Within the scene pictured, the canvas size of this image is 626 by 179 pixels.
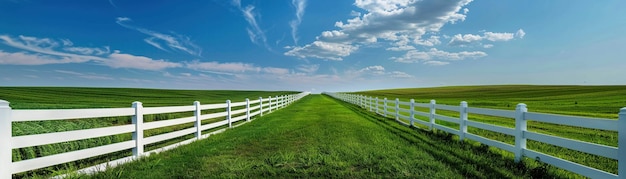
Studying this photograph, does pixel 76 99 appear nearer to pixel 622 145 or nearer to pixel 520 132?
pixel 520 132

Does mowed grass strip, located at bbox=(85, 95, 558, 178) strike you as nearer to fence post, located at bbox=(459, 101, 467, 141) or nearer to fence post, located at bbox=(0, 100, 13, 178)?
fence post, located at bbox=(459, 101, 467, 141)

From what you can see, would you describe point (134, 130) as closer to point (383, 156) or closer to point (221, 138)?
point (221, 138)

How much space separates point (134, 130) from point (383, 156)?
16.5 feet

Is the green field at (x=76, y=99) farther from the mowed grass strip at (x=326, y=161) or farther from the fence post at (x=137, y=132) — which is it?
the mowed grass strip at (x=326, y=161)

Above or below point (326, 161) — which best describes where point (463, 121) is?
above

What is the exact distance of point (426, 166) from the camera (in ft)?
20.4

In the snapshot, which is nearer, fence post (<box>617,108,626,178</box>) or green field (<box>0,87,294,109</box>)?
fence post (<box>617,108,626,178</box>)

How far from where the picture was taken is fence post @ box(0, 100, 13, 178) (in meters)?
4.92

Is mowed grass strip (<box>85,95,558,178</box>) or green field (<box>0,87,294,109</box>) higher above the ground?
green field (<box>0,87,294,109</box>)

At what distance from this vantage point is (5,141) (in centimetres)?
496

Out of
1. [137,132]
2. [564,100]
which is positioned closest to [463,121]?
[137,132]

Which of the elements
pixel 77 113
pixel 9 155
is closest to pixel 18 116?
pixel 9 155

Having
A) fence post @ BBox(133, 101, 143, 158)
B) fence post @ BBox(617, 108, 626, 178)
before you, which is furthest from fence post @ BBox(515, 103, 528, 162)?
fence post @ BBox(133, 101, 143, 158)

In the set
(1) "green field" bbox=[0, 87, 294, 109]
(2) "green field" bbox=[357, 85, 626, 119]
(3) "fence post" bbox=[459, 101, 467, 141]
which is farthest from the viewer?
(1) "green field" bbox=[0, 87, 294, 109]
